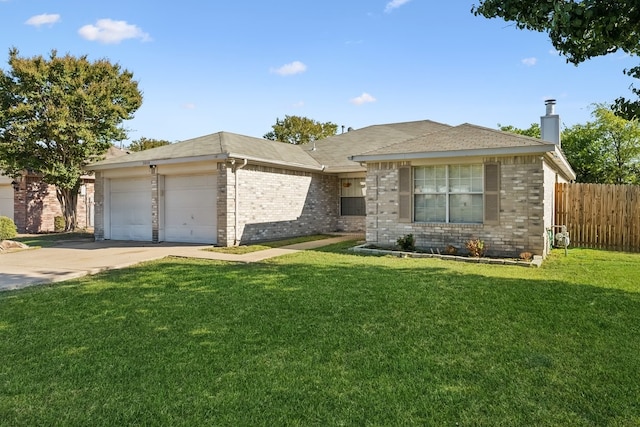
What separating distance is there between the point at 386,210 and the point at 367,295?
572 centimetres

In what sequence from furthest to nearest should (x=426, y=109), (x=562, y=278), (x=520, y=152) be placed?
(x=426, y=109) < (x=520, y=152) < (x=562, y=278)

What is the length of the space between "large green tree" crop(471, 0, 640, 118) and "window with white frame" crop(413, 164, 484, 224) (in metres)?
5.61

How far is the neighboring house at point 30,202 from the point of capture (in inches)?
776

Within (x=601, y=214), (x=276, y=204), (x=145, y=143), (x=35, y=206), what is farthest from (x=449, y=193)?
(x=145, y=143)

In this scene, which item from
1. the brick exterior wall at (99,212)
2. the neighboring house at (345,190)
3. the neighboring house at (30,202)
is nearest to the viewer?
the neighboring house at (345,190)

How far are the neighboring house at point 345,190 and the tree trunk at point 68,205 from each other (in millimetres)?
5102

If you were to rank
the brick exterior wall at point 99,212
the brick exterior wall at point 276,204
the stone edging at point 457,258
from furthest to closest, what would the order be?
the brick exterior wall at point 99,212
the brick exterior wall at point 276,204
the stone edging at point 457,258

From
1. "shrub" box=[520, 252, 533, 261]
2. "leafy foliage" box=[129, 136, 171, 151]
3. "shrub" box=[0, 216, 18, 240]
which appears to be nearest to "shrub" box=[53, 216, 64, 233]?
"shrub" box=[0, 216, 18, 240]

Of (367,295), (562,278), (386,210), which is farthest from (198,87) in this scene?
(562,278)

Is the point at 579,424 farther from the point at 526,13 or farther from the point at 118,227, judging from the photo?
the point at 118,227

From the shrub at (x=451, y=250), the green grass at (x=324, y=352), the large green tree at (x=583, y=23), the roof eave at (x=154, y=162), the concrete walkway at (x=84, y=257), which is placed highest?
the large green tree at (x=583, y=23)

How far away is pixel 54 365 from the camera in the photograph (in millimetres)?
3654

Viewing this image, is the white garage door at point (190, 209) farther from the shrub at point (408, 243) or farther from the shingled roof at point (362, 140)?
the shrub at point (408, 243)

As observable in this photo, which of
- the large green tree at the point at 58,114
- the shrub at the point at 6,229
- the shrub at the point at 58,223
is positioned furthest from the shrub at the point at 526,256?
the shrub at the point at 58,223
